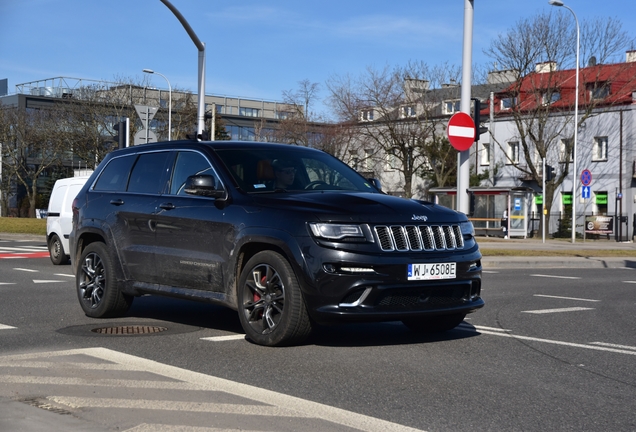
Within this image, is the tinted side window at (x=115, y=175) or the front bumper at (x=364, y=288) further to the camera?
the tinted side window at (x=115, y=175)

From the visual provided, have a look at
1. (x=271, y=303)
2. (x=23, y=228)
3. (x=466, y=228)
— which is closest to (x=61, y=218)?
(x=271, y=303)

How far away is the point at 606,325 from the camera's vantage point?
9594 mm

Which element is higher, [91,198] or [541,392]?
[91,198]

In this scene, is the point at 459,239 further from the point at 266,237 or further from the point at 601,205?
the point at 601,205

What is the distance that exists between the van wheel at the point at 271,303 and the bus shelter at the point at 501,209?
39.6m

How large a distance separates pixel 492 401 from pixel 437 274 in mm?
2027

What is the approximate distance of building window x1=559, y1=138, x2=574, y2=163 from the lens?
4906 centimetres

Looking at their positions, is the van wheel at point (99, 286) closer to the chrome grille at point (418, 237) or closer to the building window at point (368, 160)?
the chrome grille at point (418, 237)

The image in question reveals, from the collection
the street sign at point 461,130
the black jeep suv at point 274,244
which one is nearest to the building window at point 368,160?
the street sign at point 461,130

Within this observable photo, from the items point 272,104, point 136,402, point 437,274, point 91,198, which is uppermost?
point 272,104

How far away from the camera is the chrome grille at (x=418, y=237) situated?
714cm

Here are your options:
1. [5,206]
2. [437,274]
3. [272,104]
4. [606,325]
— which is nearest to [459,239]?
[437,274]

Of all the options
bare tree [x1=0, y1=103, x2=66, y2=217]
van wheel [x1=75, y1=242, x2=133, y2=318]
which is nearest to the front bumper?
van wheel [x1=75, y1=242, x2=133, y2=318]

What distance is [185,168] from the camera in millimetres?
8672
